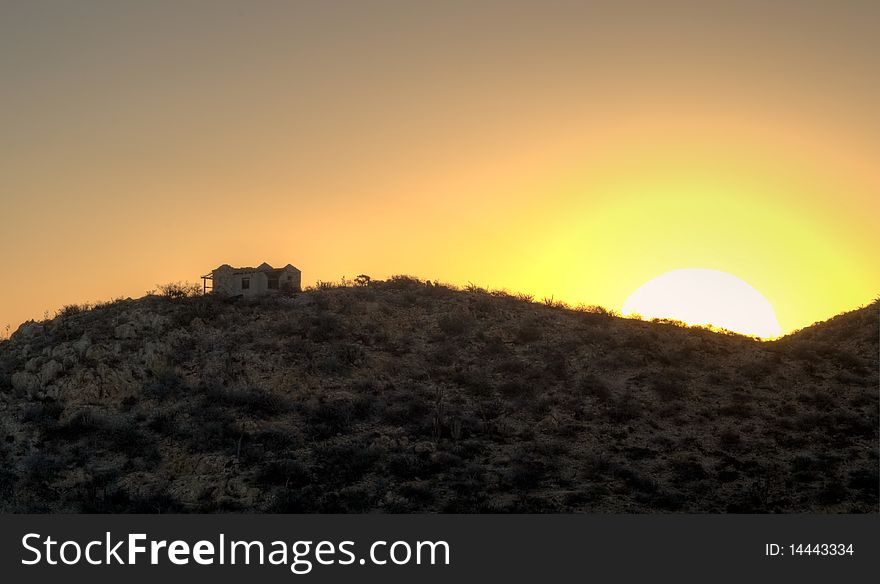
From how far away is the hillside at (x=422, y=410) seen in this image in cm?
3659

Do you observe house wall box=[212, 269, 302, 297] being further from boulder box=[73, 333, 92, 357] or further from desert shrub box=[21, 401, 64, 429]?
desert shrub box=[21, 401, 64, 429]

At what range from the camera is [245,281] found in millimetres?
60375

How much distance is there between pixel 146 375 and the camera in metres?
47.5

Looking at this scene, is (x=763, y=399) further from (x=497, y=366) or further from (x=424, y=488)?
(x=424, y=488)

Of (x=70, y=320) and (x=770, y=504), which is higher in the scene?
(x=70, y=320)

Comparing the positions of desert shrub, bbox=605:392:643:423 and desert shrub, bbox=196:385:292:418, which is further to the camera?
desert shrub, bbox=196:385:292:418

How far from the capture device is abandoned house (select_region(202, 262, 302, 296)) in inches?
2366

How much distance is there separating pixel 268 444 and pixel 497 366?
14536 mm

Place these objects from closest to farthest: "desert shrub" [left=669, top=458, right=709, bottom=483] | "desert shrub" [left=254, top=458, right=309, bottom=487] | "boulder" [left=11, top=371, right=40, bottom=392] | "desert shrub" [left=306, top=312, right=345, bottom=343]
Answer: "desert shrub" [left=669, top=458, right=709, bottom=483], "desert shrub" [left=254, top=458, right=309, bottom=487], "boulder" [left=11, top=371, right=40, bottom=392], "desert shrub" [left=306, top=312, right=345, bottom=343]

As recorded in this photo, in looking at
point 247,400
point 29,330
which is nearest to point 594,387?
point 247,400

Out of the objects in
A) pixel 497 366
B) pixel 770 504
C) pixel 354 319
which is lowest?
pixel 770 504

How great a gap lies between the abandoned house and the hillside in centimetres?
249

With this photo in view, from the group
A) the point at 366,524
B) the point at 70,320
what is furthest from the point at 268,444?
the point at 70,320

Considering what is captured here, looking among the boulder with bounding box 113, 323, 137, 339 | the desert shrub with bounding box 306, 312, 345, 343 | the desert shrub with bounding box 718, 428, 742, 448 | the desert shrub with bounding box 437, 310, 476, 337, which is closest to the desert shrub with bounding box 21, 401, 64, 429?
the boulder with bounding box 113, 323, 137, 339
